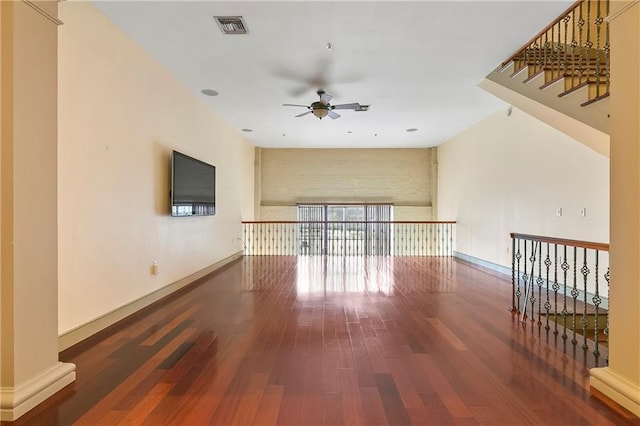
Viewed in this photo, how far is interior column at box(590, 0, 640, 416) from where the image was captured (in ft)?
5.87

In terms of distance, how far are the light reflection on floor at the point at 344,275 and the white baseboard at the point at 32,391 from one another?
2786 mm

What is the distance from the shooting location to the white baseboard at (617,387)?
178 centimetres

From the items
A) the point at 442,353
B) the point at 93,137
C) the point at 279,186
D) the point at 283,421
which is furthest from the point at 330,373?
the point at 279,186

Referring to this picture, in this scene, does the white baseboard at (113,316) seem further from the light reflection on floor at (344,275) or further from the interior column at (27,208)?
the light reflection on floor at (344,275)

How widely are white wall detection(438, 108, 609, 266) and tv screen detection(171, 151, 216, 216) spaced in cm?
528

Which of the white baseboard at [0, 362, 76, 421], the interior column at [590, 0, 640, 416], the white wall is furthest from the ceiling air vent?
the white wall

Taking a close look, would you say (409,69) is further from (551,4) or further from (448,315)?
(448,315)

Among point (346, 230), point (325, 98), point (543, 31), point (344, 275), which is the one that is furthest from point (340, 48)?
point (346, 230)

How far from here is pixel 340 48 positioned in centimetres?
371

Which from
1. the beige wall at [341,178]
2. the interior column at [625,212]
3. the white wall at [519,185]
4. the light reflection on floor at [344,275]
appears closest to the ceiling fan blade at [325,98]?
the light reflection on floor at [344,275]

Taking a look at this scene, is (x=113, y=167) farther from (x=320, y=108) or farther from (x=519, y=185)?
(x=519, y=185)

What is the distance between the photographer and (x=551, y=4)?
2.99m

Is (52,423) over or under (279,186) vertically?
under

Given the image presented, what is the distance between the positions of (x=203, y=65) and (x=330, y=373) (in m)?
3.89
